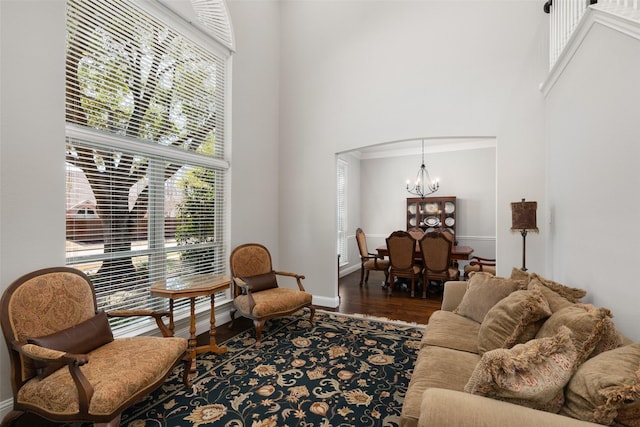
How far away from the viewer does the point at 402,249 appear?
517 cm

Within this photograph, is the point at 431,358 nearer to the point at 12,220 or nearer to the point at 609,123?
the point at 609,123

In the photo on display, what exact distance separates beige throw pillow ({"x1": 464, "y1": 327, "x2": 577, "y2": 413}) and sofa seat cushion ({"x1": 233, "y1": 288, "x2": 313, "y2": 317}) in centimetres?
222

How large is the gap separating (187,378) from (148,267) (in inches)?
46.3

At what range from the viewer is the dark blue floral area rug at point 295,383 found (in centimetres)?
200

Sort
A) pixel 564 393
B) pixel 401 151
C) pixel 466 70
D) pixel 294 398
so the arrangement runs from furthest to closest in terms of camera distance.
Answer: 1. pixel 401 151
2. pixel 466 70
3. pixel 294 398
4. pixel 564 393

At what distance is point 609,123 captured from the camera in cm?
189

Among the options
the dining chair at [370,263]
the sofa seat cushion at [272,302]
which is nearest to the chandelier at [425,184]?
the dining chair at [370,263]

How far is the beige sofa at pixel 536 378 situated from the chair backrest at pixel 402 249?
3204 mm

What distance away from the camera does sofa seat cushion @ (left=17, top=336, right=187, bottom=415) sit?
1.56 meters

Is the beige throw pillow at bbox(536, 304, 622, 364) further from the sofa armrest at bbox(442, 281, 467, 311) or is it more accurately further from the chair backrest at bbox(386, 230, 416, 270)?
the chair backrest at bbox(386, 230, 416, 270)

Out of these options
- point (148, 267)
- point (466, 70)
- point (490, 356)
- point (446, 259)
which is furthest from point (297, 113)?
point (490, 356)

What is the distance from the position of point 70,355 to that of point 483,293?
2.83 meters

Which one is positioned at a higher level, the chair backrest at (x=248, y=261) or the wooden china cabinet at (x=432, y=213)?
the wooden china cabinet at (x=432, y=213)

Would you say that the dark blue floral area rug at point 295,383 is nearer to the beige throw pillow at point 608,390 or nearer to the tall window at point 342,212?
the beige throw pillow at point 608,390
